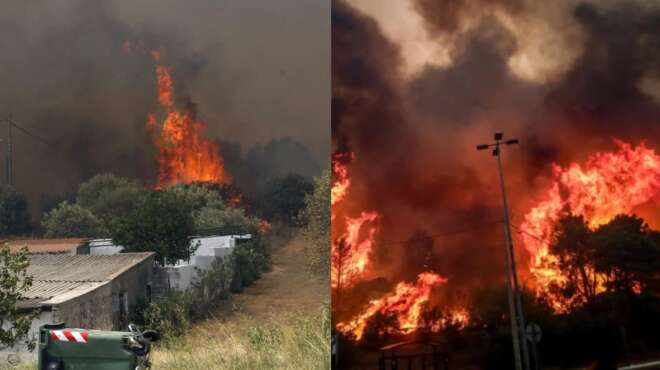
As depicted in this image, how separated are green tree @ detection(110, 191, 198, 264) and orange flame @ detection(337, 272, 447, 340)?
5.62 ft

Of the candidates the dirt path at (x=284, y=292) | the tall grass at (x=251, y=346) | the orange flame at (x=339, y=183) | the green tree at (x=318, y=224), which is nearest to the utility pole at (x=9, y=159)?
the tall grass at (x=251, y=346)

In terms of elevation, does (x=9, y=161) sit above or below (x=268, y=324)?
above

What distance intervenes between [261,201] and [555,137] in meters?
2.51

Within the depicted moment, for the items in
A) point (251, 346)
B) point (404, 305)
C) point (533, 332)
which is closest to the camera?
point (533, 332)

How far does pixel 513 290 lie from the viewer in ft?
18.6

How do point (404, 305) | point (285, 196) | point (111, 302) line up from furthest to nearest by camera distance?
point (285, 196) < point (111, 302) < point (404, 305)

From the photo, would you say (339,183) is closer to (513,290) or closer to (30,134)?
(513,290)

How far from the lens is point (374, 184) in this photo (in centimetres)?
582

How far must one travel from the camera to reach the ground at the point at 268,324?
6.29m

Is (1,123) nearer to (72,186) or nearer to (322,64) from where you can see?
(72,186)

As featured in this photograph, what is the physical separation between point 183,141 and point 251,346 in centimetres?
187

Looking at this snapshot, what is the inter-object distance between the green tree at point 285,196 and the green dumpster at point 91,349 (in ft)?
5.25

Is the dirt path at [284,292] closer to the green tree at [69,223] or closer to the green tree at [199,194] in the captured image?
the green tree at [199,194]

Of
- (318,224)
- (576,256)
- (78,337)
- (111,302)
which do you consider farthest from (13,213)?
(576,256)
